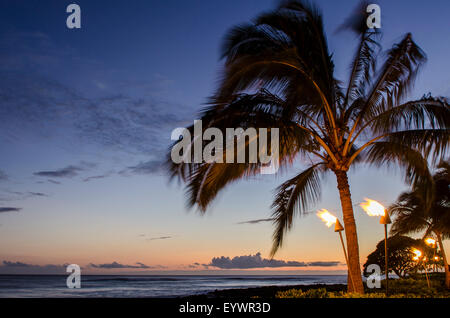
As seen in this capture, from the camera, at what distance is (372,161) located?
29.0 ft

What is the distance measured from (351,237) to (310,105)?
2933mm

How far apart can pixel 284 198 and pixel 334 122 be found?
2.45 meters

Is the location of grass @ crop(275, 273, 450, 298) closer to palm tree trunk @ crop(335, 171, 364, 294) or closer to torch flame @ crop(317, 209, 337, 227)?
palm tree trunk @ crop(335, 171, 364, 294)

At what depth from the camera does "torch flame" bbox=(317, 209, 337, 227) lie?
26.8ft

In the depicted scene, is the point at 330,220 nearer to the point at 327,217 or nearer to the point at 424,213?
the point at 327,217

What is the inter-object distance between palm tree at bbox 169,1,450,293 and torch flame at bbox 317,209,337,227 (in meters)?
0.42

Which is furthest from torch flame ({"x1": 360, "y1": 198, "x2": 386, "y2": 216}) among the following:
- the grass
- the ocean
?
the ocean

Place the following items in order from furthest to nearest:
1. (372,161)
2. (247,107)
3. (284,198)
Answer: (284,198) → (372,161) → (247,107)

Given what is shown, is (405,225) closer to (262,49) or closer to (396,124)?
(396,124)

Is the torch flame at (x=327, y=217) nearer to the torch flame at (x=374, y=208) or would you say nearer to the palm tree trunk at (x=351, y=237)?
the palm tree trunk at (x=351, y=237)

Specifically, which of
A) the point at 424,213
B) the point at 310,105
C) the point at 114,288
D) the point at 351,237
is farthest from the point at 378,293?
the point at 114,288

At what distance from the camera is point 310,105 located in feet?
28.0

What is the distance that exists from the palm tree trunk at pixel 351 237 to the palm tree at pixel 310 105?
0.02 m
